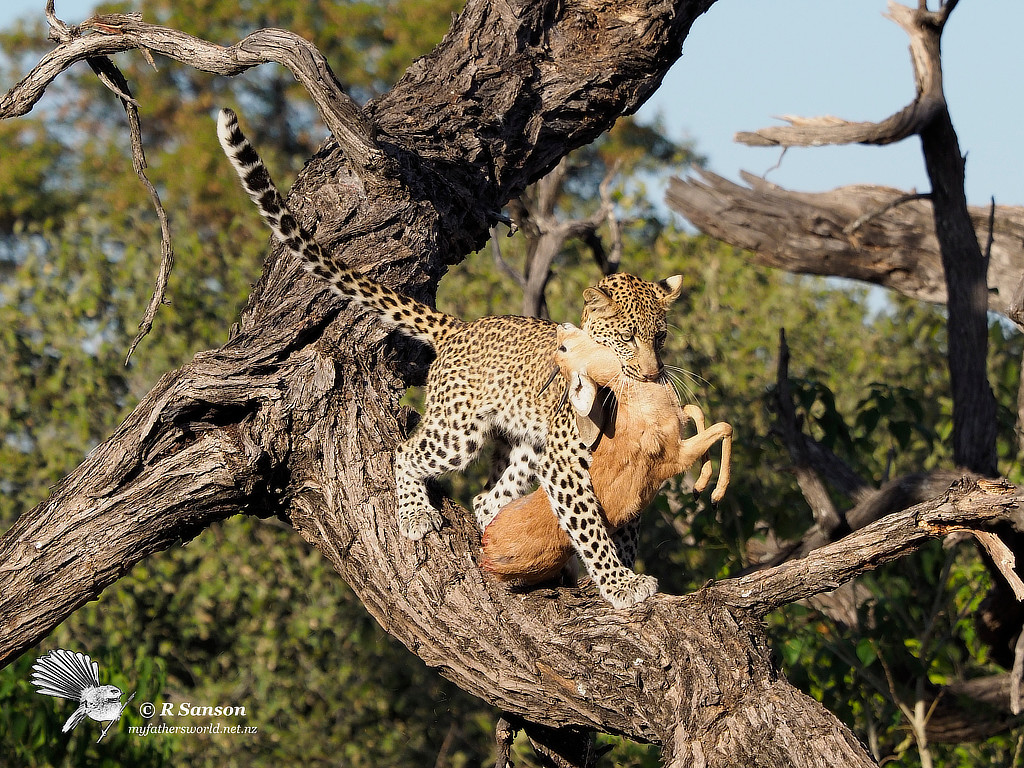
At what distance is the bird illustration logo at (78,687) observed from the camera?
17.9 feet

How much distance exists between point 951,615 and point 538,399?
398cm

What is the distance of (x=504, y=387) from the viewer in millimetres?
5562

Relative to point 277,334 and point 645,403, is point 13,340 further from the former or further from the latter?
point 645,403

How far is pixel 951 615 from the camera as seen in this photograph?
777cm

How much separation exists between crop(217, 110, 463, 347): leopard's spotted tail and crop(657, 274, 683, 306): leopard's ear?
1.13 meters

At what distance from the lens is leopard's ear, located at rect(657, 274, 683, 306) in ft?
17.7

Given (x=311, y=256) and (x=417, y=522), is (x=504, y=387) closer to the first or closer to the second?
(x=417, y=522)

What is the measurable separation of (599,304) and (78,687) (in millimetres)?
3324

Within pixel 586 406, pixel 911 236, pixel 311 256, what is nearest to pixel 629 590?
pixel 586 406

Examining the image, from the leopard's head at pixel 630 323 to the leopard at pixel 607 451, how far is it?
0.18 feet

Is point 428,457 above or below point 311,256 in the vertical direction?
below

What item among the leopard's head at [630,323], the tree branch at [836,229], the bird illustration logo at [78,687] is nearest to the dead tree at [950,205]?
the tree branch at [836,229]

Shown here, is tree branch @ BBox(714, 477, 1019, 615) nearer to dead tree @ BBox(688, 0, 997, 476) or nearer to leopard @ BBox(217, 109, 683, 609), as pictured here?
leopard @ BBox(217, 109, 683, 609)

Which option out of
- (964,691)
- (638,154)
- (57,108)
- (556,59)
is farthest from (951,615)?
(57,108)
